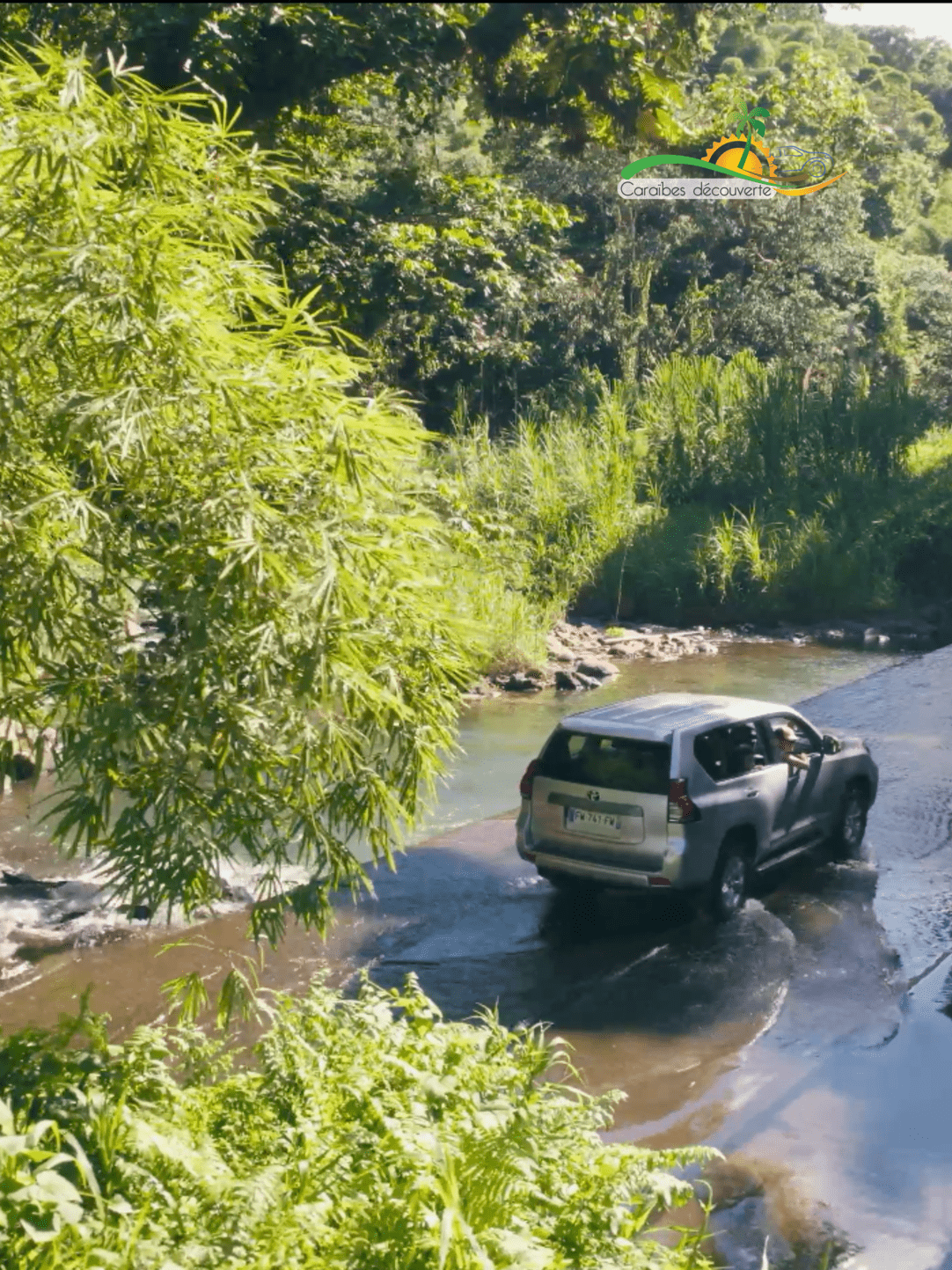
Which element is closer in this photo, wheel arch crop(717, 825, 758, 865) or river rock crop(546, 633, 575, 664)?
wheel arch crop(717, 825, 758, 865)

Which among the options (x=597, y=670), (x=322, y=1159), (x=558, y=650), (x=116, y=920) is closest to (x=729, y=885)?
(x=116, y=920)

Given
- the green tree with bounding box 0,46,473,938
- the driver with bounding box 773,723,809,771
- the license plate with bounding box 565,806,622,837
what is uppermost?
the green tree with bounding box 0,46,473,938

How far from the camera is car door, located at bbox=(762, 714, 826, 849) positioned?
11234 mm

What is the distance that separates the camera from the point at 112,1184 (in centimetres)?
404

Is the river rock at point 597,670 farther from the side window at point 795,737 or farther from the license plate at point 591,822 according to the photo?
the license plate at point 591,822

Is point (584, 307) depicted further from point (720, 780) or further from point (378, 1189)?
point (378, 1189)

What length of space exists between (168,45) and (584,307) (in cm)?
2502

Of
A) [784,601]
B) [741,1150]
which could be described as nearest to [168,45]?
[741,1150]

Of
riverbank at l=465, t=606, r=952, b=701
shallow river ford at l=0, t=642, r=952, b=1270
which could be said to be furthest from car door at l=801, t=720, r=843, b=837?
riverbank at l=465, t=606, r=952, b=701

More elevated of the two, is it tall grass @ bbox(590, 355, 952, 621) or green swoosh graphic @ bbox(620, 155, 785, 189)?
green swoosh graphic @ bbox(620, 155, 785, 189)

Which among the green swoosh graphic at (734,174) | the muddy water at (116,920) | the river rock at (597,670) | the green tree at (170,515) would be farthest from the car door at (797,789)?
the green swoosh graphic at (734,174)

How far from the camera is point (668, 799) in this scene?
33.0 ft

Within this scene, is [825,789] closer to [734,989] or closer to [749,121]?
[734,989]

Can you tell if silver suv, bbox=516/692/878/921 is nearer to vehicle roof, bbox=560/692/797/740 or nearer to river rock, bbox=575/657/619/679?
vehicle roof, bbox=560/692/797/740
